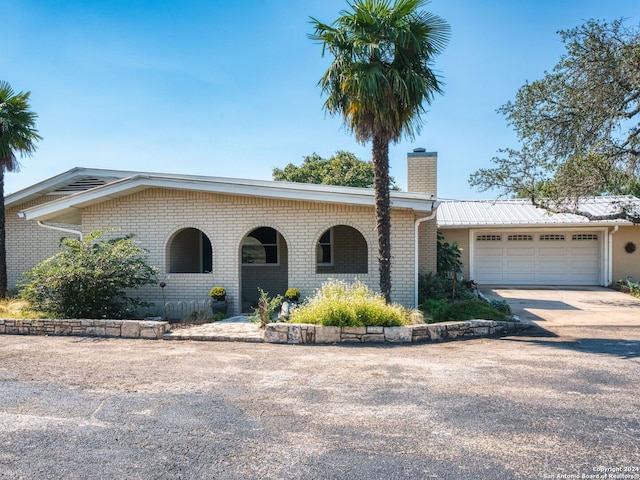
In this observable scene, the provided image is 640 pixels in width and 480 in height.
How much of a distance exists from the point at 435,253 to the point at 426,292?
1657 mm

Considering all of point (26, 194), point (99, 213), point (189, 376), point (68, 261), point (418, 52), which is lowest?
point (189, 376)

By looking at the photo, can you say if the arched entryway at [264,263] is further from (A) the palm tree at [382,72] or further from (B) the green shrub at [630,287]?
(B) the green shrub at [630,287]

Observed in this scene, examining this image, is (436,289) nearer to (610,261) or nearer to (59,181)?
(610,261)

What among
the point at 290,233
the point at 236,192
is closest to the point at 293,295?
the point at 290,233

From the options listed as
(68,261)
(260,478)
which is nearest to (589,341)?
(260,478)

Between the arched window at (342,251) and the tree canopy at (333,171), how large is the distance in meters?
13.6

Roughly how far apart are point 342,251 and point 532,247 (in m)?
9.11

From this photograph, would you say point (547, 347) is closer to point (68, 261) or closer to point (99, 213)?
point (68, 261)

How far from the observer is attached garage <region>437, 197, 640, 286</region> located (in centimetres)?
1630

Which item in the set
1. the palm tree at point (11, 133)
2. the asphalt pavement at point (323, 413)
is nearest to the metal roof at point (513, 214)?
the asphalt pavement at point (323, 413)

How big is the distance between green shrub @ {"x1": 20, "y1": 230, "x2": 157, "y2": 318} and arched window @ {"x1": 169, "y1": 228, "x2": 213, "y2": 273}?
1.60 metres

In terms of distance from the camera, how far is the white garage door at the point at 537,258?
16.7 meters

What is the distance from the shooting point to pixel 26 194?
14008 mm

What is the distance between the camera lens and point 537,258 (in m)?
17.0
